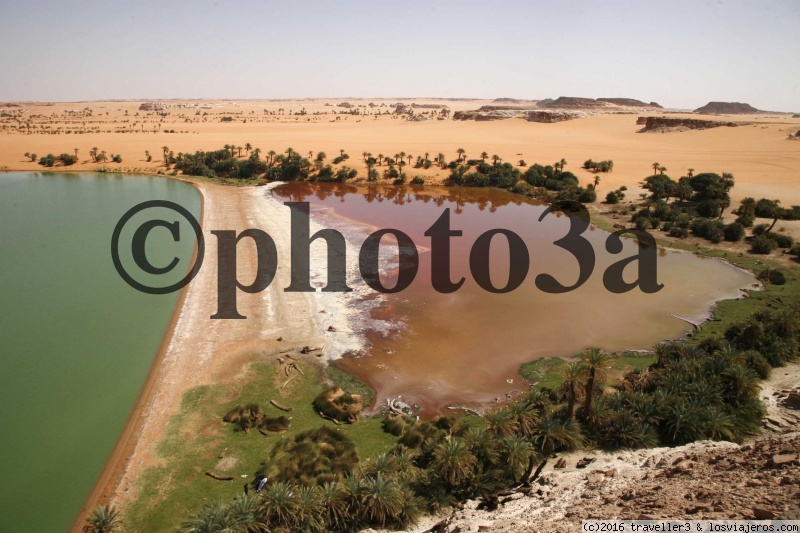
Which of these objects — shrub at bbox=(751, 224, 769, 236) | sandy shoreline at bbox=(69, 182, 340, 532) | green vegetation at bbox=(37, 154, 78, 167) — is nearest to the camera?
sandy shoreline at bbox=(69, 182, 340, 532)

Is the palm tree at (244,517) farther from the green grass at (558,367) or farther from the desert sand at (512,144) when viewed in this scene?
the desert sand at (512,144)

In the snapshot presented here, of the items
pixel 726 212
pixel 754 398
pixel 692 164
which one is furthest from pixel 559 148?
pixel 754 398

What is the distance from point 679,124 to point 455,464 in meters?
98.7

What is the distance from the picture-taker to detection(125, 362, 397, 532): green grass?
14.0 metres

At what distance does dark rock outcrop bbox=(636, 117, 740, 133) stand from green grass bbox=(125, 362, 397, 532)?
308 ft

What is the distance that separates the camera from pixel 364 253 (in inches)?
1377

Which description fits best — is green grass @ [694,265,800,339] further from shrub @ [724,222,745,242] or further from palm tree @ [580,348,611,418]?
palm tree @ [580,348,611,418]

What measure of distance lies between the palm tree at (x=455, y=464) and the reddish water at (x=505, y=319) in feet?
14.8

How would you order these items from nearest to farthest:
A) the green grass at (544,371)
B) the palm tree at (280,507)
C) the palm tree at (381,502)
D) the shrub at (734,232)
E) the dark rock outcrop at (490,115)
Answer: the palm tree at (280,507), the palm tree at (381,502), the green grass at (544,371), the shrub at (734,232), the dark rock outcrop at (490,115)

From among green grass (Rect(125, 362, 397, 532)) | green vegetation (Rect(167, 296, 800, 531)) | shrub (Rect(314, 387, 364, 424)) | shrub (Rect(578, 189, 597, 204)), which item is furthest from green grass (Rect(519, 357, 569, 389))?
shrub (Rect(578, 189, 597, 204))

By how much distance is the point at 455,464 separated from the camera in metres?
13.4

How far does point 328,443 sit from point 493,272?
19777mm

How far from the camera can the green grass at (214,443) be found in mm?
13961

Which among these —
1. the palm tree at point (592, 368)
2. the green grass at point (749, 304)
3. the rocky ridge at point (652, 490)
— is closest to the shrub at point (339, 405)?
the rocky ridge at point (652, 490)
